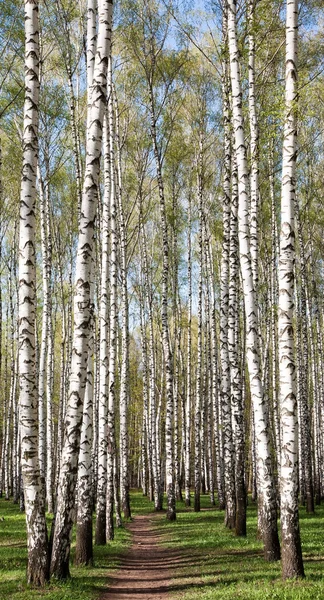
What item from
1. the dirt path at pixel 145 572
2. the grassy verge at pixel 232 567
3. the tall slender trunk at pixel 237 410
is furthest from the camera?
the tall slender trunk at pixel 237 410

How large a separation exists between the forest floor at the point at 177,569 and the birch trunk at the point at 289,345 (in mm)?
518

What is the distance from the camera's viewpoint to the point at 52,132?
1836 cm

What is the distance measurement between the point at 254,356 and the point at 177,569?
12.4ft

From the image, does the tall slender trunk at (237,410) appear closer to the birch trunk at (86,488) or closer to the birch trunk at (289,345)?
the birch trunk at (86,488)

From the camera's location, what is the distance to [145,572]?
30.2 ft

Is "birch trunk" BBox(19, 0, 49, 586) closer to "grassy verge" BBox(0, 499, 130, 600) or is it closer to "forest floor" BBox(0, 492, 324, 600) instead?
"grassy verge" BBox(0, 499, 130, 600)

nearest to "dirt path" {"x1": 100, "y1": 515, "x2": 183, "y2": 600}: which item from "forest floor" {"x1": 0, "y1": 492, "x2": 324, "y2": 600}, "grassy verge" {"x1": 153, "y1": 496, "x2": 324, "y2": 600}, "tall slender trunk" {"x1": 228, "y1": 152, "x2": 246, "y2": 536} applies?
"forest floor" {"x1": 0, "y1": 492, "x2": 324, "y2": 600}

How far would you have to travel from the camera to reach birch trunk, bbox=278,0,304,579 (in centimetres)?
678

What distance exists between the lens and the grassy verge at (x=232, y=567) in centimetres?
627

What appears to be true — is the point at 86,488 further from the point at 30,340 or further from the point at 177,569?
the point at 30,340

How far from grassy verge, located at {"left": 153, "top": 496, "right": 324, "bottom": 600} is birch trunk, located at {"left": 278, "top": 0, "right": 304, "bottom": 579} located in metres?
0.52

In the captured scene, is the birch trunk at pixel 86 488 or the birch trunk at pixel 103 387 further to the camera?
the birch trunk at pixel 103 387

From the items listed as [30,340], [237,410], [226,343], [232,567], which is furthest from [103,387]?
[30,340]

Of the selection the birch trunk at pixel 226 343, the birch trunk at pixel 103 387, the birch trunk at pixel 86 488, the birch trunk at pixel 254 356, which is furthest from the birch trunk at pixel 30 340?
the birch trunk at pixel 226 343
